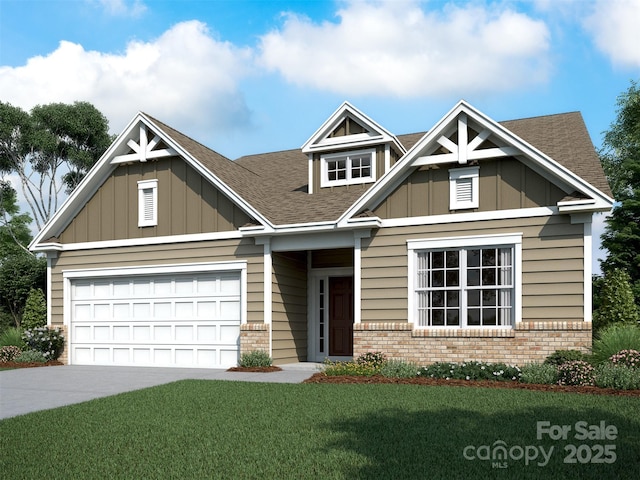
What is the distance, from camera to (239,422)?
9.16 meters

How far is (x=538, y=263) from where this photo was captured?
14.1 m

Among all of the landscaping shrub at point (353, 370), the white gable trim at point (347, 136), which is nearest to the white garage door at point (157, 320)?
the landscaping shrub at point (353, 370)

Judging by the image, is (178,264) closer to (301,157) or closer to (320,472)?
(301,157)

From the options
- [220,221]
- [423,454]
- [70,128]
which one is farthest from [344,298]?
[70,128]

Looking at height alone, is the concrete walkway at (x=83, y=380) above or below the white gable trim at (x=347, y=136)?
below

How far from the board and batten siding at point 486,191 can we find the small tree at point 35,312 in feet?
40.4

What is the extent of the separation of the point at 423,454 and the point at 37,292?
18309 millimetres

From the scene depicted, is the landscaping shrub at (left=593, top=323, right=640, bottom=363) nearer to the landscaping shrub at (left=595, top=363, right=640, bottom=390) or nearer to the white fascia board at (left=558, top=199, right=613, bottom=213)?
the landscaping shrub at (left=595, top=363, right=640, bottom=390)

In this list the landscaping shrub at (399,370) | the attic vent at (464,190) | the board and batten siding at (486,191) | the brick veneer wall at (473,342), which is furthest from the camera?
the attic vent at (464,190)

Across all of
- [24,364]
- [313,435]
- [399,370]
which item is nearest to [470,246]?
[399,370]

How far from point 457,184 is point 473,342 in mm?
3669

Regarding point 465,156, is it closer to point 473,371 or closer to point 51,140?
point 473,371

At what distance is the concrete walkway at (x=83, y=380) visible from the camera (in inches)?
466

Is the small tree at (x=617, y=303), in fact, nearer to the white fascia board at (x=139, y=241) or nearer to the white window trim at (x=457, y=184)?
the white window trim at (x=457, y=184)
